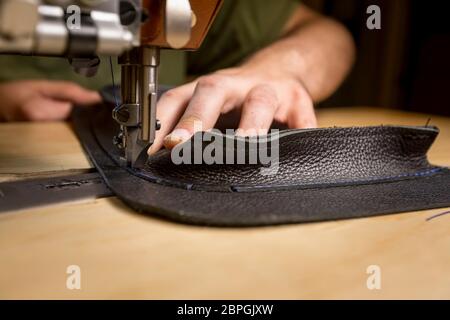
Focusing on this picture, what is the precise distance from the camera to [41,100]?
44.2 inches

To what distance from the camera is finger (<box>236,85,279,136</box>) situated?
0.72m

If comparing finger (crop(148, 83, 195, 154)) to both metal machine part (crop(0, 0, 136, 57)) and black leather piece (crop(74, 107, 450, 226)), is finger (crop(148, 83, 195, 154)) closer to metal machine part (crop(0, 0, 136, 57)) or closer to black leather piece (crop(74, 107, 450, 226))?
black leather piece (crop(74, 107, 450, 226))

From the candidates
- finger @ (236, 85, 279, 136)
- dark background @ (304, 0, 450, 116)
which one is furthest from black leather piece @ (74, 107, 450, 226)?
dark background @ (304, 0, 450, 116)

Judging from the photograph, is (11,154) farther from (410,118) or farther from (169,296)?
(410,118)

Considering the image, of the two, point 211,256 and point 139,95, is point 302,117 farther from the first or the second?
point 211,256

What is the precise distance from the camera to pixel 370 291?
36cm

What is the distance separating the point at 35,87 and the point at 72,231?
0.78 metres

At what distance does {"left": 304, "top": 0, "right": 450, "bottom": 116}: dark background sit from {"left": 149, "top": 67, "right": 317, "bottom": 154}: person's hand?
1510 millimetres

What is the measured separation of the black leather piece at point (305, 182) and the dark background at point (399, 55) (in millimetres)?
1776

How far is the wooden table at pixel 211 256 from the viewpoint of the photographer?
0.36 meters

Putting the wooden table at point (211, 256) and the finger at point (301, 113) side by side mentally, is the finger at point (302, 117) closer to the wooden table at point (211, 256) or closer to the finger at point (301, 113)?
the finger at point (301, 113)

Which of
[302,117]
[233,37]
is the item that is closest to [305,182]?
[302,117]

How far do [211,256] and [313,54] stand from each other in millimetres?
1006

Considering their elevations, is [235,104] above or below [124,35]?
below
